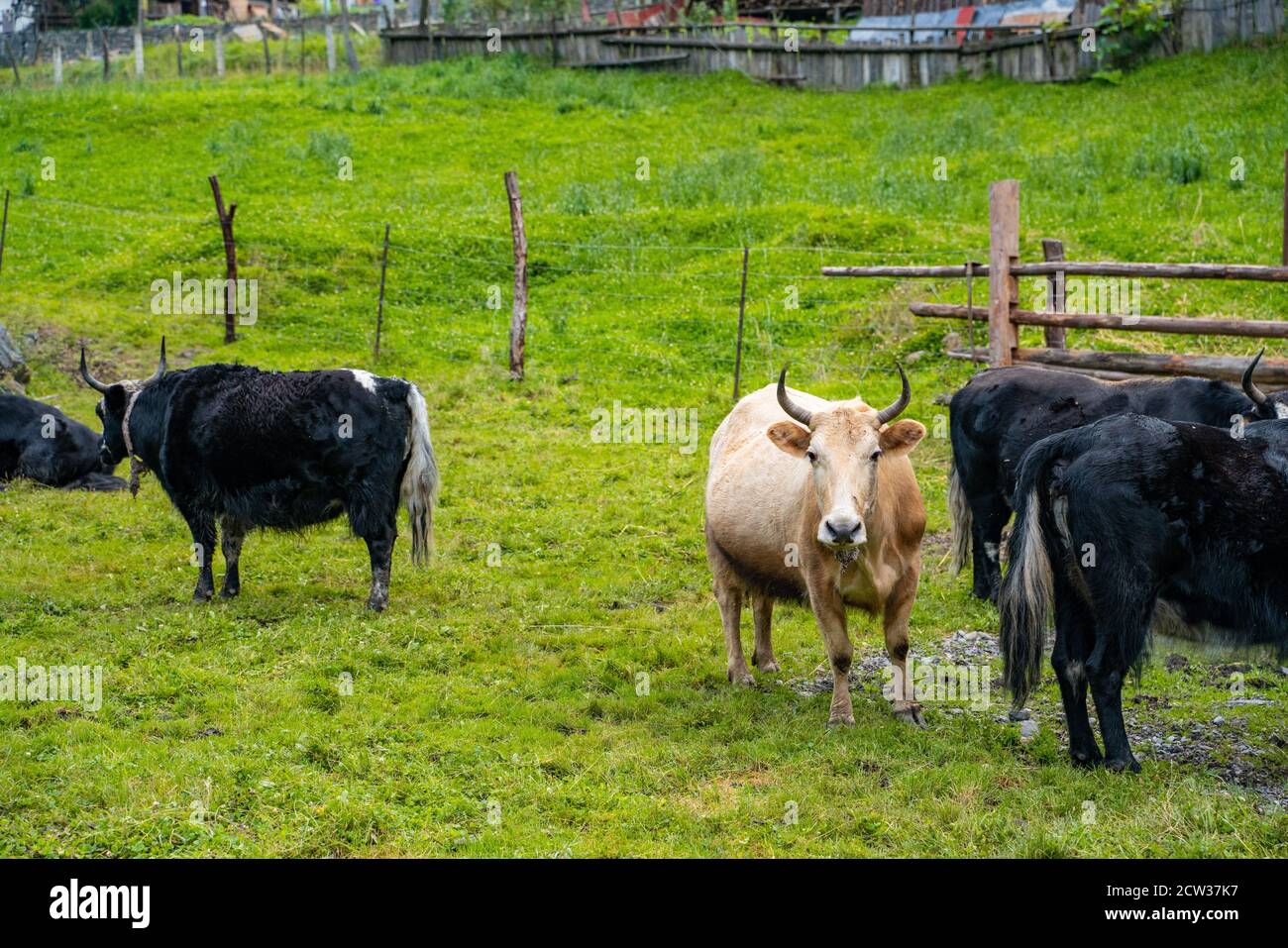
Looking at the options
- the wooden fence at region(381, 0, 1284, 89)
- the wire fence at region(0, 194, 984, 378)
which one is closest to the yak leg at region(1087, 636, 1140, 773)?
the wire fence at region(0, 194, 984, 378)

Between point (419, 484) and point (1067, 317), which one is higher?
point (1067, 317)

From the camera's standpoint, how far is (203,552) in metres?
9.55

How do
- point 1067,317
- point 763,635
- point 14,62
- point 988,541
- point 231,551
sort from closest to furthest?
point 763,635 → point 988,541 → point 231,551 → point 1067,317 → point 14,62

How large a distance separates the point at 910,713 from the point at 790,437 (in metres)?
1.67

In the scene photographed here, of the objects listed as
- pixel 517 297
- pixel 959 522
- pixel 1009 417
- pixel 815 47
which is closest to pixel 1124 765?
pixel 1009 417

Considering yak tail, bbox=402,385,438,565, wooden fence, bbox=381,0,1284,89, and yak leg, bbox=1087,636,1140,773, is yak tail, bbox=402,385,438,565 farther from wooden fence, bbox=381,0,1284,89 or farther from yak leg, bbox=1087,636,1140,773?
wooden fence, bbox=381,0,1284,89

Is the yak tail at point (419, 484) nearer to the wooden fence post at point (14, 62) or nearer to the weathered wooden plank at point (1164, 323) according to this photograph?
the weathered wooden plank at point (1164, 323)

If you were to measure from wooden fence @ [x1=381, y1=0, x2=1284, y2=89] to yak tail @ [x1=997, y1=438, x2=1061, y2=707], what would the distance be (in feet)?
73.6

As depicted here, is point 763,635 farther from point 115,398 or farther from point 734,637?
point 115,398

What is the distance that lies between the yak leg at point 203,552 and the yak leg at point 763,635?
4.14 metres

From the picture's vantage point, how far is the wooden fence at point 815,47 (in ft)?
84.1

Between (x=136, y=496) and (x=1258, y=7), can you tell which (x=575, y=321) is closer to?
(x=136, y=496)

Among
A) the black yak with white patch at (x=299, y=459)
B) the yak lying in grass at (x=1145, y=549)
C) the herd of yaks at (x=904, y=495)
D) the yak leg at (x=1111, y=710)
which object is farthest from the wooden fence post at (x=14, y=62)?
the yak leg at (x=1111, y=710)

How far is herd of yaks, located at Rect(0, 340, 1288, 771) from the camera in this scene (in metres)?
6.09
